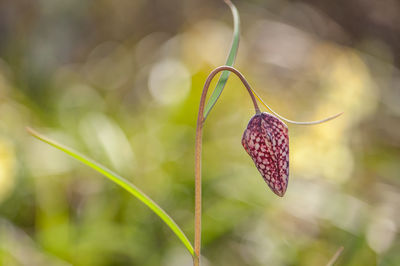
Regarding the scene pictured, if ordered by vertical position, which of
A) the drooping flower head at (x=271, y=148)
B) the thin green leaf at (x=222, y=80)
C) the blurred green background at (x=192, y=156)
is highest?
the thin green leaf at (x=222, y=80)

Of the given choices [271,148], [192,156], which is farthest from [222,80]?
[192,156]

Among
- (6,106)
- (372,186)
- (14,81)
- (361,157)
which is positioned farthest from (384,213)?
(14,81)

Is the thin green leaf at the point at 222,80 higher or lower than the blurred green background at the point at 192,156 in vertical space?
higher

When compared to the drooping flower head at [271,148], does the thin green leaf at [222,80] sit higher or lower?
higher

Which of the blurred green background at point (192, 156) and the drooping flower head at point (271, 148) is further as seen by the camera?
the blurred green background at point (192, 156)

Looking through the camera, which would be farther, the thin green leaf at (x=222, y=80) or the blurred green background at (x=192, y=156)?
the blurred green background at (x=192, y=156)

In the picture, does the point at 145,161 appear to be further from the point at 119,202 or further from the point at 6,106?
the point at 6,106

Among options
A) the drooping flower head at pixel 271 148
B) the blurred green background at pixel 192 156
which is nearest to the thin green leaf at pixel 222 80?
the drooping flower head at pixel 271 148

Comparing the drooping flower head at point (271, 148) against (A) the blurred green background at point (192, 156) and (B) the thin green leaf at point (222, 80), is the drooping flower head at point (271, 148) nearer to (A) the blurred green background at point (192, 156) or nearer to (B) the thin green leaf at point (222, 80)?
(B) the thin green leaf at point (222, 80)
